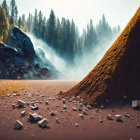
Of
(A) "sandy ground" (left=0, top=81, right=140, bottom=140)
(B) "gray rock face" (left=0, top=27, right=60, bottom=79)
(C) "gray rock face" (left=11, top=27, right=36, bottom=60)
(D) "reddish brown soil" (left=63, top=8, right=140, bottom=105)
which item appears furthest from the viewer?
(C) "gray rock face" (left=11, top=27, right=36, bottom=60)

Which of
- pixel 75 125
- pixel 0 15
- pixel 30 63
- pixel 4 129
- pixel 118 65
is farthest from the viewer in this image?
pixel 0 15

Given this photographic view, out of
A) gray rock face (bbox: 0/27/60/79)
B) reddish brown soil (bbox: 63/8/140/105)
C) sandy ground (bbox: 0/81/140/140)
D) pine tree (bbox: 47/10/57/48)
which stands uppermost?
pine tree (bbox: 47/10/57/48)

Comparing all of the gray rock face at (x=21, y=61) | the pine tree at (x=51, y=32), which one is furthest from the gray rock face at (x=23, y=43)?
the pine tree at (x=51, y=32)

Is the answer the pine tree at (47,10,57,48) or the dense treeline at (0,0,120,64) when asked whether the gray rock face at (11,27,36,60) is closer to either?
the dense treeline at (0,0,120,64)

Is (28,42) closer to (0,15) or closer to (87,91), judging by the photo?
(87,91)

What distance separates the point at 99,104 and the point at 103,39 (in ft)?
233

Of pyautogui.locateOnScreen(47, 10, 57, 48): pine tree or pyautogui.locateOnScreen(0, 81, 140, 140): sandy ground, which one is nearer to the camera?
pyautogui.locateOnScreen(0, 81, 140, 140): sandy ground

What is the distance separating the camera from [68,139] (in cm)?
153

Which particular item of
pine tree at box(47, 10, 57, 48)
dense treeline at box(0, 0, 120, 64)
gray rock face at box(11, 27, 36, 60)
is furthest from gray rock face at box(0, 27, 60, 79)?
pine tree at box(47, 10, 57, 48)

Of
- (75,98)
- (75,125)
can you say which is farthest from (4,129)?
(75,98)

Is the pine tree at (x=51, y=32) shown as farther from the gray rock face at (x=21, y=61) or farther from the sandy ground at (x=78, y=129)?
the sandy ground at (x=78, y=129)

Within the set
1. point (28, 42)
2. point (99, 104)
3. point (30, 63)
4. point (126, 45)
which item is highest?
point (28, 42)

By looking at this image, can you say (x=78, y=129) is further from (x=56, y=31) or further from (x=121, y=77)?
(x=56, y=31)

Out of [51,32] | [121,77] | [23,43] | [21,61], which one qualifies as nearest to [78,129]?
[121,77]
